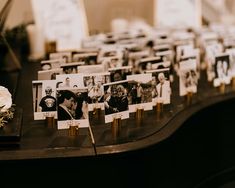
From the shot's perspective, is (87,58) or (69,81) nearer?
(69,81)

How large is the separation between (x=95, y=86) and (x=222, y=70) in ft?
3.33

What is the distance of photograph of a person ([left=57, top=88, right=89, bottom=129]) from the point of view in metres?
2.19

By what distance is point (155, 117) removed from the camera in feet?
8.18

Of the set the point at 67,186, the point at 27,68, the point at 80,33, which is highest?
the point at 80,33

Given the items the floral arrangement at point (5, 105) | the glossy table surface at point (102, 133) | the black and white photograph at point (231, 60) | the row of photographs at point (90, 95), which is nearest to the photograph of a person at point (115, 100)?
the row of photographs at point (90, 95)

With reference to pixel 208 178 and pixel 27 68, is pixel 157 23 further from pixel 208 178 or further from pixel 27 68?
pixel 208 178

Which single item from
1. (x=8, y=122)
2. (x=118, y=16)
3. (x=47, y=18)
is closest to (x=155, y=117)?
(x=8, y=122)

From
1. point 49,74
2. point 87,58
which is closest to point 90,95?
point 49,74

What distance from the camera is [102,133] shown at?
90.7 inches

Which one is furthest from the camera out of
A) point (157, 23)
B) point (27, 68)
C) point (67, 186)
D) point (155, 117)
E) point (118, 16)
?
point (118, 16)

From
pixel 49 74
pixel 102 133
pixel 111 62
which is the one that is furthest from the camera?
pixel 111 62

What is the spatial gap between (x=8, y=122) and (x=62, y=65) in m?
0.52

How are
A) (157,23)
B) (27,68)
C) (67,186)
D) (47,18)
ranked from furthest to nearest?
(157,23) → (47,18) → (27,68) → (67,186)

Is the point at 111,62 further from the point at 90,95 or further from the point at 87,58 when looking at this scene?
the point at 90,95
